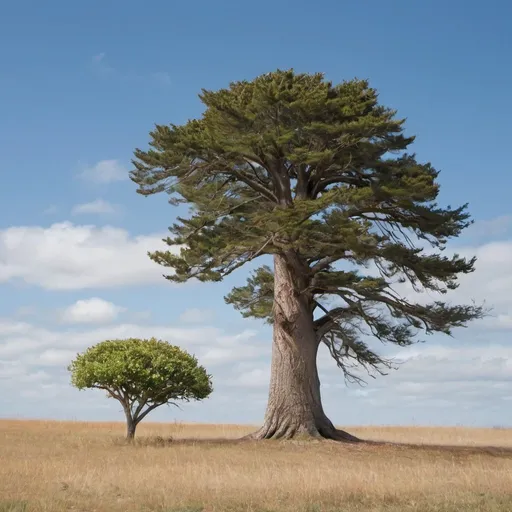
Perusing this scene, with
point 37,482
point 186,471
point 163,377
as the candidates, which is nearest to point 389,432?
point 163,377

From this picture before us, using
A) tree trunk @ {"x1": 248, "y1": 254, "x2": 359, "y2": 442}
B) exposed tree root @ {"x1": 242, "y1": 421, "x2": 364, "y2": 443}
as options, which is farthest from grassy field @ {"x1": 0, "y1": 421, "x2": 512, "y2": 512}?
tree trunk @ {"x1": 248, "y1": 254, "x2": 359, "y2": 442}

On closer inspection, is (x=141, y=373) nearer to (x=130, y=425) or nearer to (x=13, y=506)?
(x=130, y=425)

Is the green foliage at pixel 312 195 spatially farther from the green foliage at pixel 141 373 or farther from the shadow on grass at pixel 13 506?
the shadow on grass at pixel 13 506

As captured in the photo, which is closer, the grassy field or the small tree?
the grassy field

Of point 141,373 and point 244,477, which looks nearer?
point 244,477

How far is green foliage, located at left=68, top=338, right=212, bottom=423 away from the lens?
29.4m

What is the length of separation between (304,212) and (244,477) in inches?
428

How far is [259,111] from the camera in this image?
1080 inches

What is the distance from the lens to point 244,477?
1772 centimetres

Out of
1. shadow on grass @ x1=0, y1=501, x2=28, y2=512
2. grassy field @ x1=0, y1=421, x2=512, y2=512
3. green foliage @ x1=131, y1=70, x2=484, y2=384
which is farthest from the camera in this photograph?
green foliage @ x1=131, y1=70, x2=484, y2=384

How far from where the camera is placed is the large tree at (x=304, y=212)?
27281 mm

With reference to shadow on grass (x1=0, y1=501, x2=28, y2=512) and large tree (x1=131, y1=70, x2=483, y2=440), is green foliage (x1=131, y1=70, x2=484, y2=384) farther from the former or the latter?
shadow on grass (x1=0, y1=501, x2=28, y2=512)

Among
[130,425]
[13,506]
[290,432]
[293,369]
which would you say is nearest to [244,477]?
[13,506]

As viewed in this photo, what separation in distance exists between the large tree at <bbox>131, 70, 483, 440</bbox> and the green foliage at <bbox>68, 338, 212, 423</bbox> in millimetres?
3156
